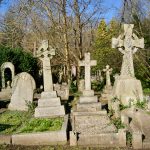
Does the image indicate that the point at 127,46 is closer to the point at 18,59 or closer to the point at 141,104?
the point at 141,104

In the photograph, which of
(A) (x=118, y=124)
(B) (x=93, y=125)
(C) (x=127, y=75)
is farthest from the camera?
(C) (x=127, y=75)

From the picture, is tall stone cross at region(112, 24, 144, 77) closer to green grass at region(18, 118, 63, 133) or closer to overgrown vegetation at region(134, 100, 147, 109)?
overgrown vegetation at region(134, 100, 147, 109)

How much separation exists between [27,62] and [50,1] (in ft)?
18.9

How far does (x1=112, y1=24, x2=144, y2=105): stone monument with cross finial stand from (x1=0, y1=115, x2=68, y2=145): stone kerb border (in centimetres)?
514

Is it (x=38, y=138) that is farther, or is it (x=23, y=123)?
(x=23, y=123)

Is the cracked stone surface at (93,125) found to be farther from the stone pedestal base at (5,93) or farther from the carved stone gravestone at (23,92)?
the stone pedestal base at (5,93)

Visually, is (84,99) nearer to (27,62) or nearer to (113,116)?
(113,116)

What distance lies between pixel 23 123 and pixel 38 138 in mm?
2786

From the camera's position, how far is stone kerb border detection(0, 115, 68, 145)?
31.5 feet

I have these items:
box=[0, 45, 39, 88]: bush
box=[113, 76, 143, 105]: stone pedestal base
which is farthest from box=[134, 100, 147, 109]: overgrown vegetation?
box=[0, 45, 39, 88]: bush

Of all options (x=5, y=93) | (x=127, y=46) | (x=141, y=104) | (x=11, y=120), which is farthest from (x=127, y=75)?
(x=5, y=93)

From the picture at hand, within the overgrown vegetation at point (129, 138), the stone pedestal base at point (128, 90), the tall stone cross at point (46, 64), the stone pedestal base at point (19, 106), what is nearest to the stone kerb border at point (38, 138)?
the overgrown vegetation at point (129, 138)

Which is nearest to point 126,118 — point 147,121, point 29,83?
point 147,121

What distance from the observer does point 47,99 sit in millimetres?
13641
